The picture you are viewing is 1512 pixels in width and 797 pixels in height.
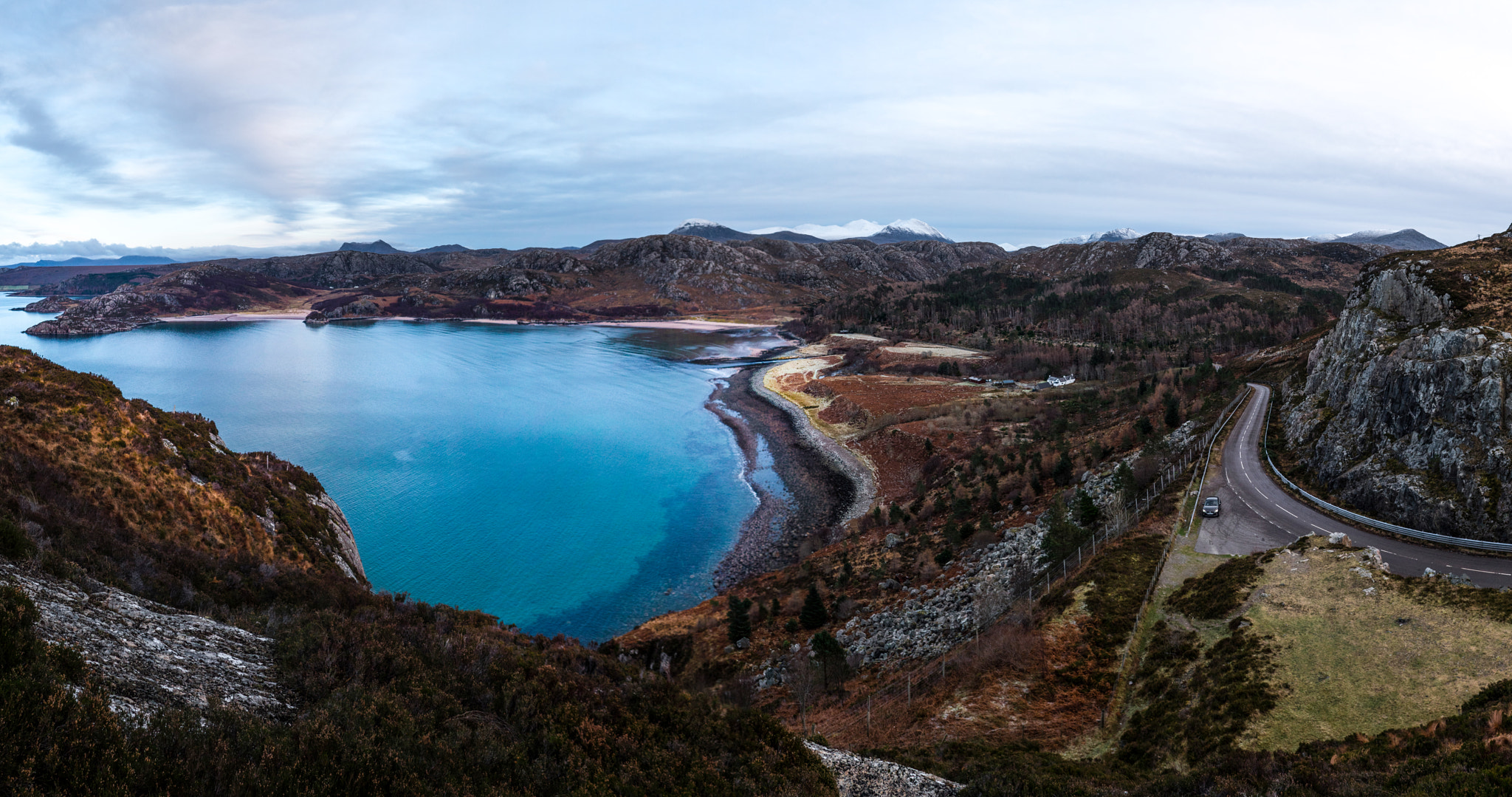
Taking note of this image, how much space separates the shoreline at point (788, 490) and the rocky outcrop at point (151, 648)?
95.4 feet

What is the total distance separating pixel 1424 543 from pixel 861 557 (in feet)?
80.9

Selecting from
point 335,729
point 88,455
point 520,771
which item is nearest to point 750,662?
point 520,771

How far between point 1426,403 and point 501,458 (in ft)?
213

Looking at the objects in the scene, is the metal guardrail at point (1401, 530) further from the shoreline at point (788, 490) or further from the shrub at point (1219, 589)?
the shoreline at point (788, 490)

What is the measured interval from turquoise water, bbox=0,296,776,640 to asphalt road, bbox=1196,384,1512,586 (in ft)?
89.3

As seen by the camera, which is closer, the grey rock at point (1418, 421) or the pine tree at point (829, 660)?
the pine tree at point (829, 660)

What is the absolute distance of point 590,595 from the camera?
37.5 m

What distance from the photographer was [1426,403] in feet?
97.6

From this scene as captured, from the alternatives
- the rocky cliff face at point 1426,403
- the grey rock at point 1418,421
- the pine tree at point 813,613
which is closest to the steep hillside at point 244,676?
the pine tree at point 813,613

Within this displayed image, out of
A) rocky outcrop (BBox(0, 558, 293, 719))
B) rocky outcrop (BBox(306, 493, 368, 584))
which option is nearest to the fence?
rocky outcrop (BBox(0, 558, 293, 719))

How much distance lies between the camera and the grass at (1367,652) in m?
15.4

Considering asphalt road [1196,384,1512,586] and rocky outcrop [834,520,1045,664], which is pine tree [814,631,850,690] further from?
asphalt road [1196,384,1512,586]

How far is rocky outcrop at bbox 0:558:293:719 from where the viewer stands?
8.41 m

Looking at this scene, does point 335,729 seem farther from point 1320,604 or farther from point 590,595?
point 590,595
